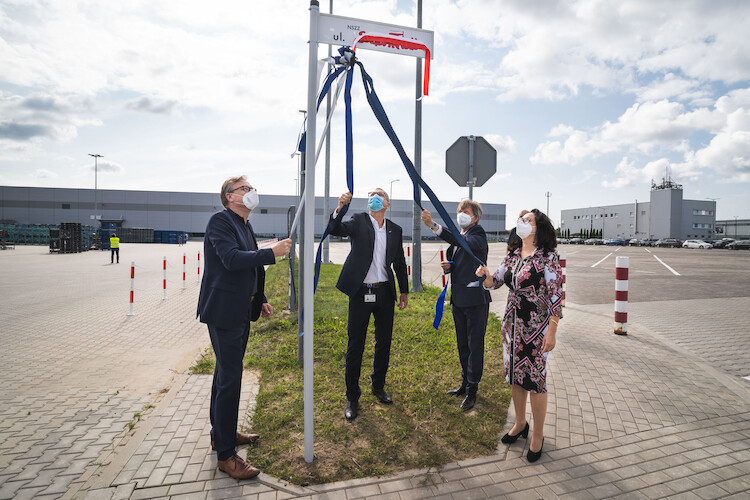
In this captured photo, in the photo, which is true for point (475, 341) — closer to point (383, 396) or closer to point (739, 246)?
point (383, 396)

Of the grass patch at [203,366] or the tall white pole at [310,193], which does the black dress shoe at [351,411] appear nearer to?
the tall white pole at [310,193]

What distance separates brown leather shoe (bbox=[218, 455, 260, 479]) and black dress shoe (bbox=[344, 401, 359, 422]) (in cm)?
101

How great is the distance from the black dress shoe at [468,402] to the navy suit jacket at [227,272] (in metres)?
2.18

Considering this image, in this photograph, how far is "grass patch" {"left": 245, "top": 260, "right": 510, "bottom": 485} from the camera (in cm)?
303

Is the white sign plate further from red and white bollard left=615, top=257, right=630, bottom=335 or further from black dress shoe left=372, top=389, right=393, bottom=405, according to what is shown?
red and white bollard left=615, top=257, right=630, bottom=335

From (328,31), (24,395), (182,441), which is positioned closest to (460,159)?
(328,31)

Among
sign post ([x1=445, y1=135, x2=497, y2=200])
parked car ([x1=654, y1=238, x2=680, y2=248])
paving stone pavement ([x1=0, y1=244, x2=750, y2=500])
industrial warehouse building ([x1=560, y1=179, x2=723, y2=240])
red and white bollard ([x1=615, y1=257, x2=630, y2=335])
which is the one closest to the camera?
paving stone pavement ([x1=0, y1=244, x2=750, y2=500])

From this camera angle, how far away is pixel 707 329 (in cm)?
735

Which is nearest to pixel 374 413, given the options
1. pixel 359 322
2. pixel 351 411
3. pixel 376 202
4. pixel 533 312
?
pixel 351 411

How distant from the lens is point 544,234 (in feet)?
10.4

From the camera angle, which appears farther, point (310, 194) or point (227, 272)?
point (310, 194)

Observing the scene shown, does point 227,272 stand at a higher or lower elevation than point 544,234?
lower

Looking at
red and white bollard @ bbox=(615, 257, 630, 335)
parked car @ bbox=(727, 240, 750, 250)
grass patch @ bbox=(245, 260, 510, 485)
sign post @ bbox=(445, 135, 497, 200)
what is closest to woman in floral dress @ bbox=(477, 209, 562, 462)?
grass patch @ bbox=(245, 260, 510, 485)

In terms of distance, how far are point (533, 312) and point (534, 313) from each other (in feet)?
0.03
